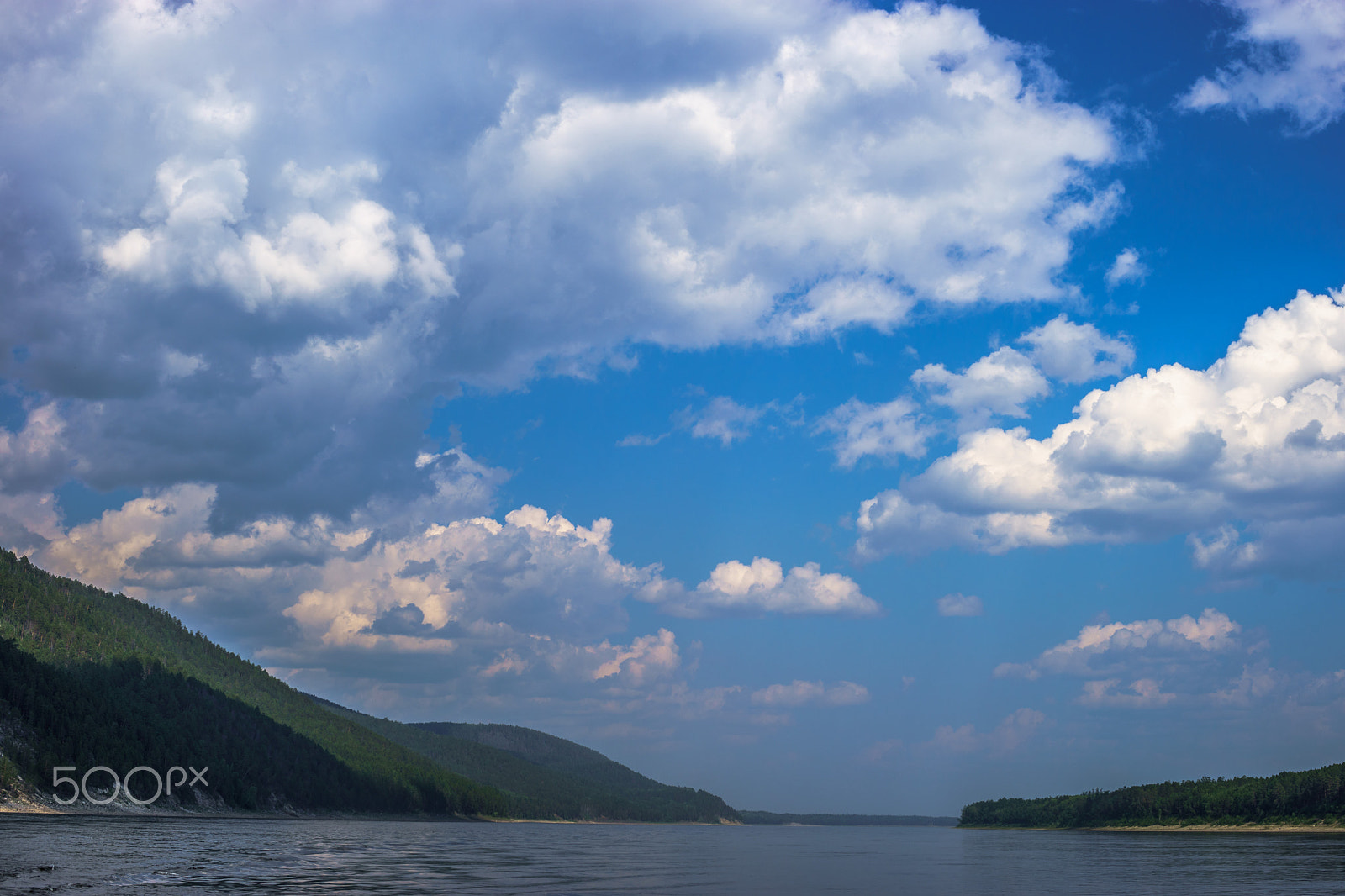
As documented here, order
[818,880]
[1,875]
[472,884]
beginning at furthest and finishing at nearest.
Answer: [818,880] → [472,884] → [1,875]

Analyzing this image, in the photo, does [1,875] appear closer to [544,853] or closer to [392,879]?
[392,879]

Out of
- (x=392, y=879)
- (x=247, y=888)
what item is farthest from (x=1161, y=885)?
(x=247, y=888)

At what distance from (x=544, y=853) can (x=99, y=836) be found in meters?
55.9

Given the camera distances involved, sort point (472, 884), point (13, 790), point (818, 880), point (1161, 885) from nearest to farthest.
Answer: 1. point (472, 884)
2. point (1161, 885)
3. point (818, 880)
4. point (13, 790)

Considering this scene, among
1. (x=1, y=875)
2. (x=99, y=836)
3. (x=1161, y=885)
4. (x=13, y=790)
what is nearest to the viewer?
(x=1, y=875)

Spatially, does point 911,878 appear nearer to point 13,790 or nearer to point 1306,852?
point 1306,852

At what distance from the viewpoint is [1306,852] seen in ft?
432

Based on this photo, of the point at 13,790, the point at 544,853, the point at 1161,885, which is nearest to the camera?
the point at 1161,885

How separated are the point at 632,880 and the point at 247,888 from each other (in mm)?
32778

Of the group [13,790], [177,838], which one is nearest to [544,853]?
[177,838]

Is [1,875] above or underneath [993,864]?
above

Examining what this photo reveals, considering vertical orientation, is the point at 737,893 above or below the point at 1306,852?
above

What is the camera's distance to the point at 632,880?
8156 cm

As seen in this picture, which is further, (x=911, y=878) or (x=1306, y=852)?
(x=1306, y=852)
